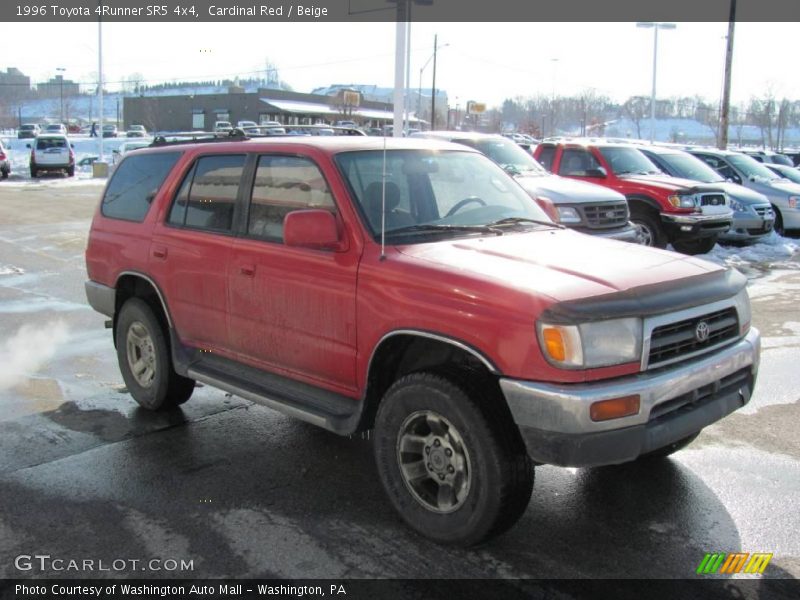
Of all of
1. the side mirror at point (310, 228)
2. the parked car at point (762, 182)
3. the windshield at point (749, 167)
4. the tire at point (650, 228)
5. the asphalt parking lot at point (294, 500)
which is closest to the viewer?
the asphalt parking lot at point (294, 500)

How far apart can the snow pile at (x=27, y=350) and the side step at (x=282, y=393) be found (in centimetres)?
227

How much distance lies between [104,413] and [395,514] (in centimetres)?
270

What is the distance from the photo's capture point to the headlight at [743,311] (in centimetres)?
403

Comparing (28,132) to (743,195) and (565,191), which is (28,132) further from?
(565,191)

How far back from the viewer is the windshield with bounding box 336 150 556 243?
4.25m

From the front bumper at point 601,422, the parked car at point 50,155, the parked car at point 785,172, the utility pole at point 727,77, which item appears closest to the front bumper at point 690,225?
the parked car at point 785,172

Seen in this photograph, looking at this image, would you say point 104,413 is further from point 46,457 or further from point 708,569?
point 708,569

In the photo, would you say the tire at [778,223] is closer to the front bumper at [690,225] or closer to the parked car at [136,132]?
the front bumper at [690,225]

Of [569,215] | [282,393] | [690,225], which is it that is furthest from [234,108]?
[282,393]

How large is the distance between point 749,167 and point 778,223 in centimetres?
152

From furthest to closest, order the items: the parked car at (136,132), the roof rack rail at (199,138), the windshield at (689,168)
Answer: the parked car at (136,132), the windshield at (689,168), the roof rack rail at (199,138)

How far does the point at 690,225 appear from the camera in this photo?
12.4 meters

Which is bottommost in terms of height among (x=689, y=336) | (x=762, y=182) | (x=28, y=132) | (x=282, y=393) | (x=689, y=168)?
(x=282, y=393)

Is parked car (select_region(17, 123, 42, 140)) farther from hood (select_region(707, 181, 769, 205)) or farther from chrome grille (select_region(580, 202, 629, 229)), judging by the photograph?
chrome grille (select_region(580, 202, 629, 229))
